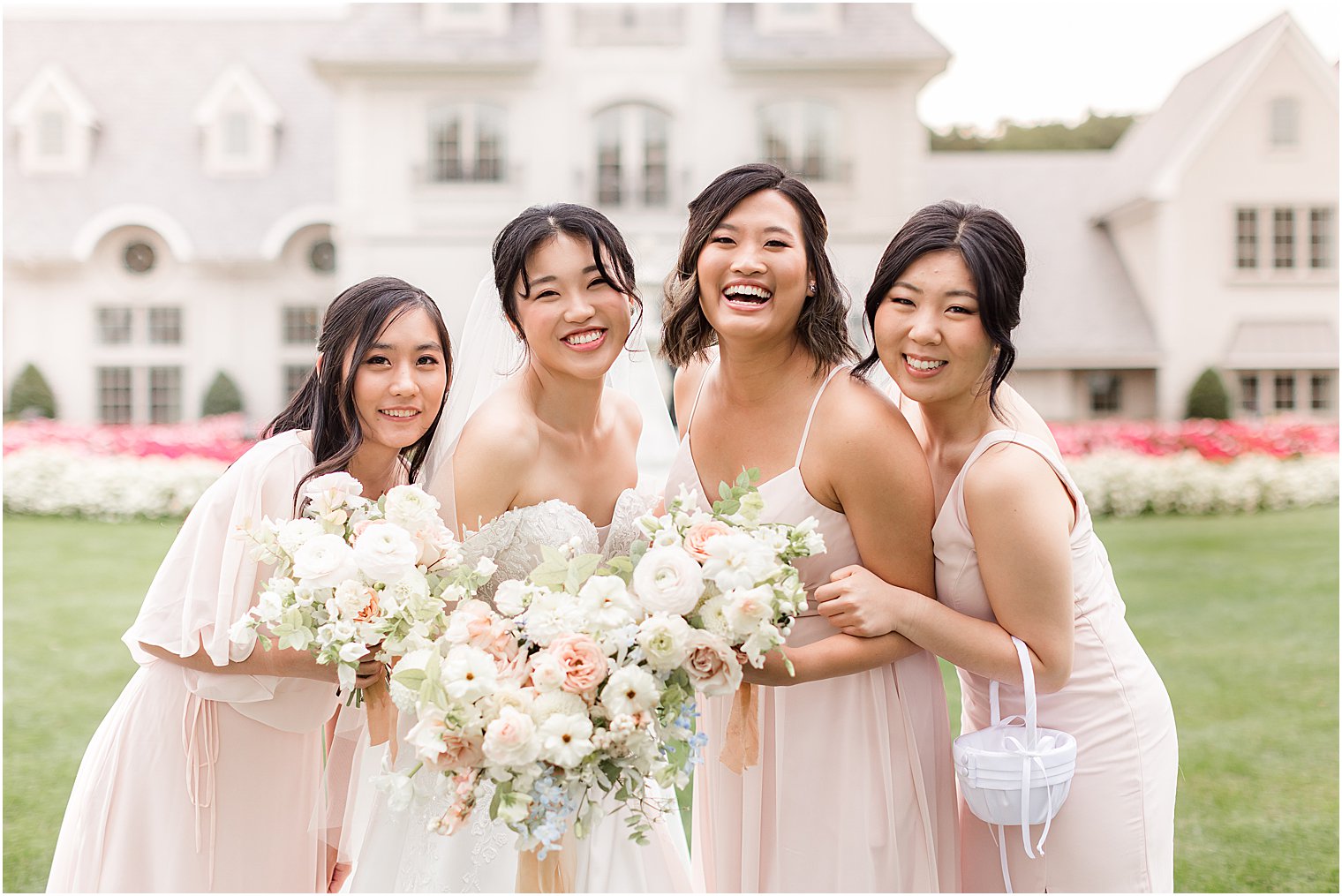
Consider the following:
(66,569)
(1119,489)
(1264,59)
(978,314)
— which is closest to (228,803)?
(978,314)

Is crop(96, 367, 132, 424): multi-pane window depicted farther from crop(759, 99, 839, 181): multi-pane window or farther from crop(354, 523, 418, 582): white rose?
crop(354, 523, 418, 582): white rose

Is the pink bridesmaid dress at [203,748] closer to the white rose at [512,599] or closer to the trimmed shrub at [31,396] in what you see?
the white rose at [512,599]

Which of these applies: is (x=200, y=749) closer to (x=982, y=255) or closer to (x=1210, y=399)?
(x=982, y=255)

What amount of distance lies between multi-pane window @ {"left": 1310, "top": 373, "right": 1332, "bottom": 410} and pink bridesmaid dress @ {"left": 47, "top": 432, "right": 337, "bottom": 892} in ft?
92.9

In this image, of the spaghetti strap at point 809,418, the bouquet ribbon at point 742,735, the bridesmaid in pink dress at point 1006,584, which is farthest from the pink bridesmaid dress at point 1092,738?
the bouquet ribbon at point 742,735

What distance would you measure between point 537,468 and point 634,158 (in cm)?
2036

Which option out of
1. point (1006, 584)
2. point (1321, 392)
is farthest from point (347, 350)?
point (1321, 392)

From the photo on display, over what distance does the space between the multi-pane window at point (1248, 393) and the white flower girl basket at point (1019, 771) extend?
26625 millimetres

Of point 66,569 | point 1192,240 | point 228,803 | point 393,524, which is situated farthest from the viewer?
point 1192,240

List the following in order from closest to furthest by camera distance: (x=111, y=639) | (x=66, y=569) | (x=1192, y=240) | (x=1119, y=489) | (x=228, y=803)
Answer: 1. (x=228, y=803)
2. (x=111, y=639)
3. (x=66, y=569)
4. (x=1119, y=489)
5. (x=1192, y=240)

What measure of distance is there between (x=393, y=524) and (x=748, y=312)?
45.8 inches

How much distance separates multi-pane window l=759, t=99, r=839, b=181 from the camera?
22719 mm

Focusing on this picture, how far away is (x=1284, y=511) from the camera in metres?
18.0

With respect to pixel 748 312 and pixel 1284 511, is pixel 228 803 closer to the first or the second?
pixel 748 312
